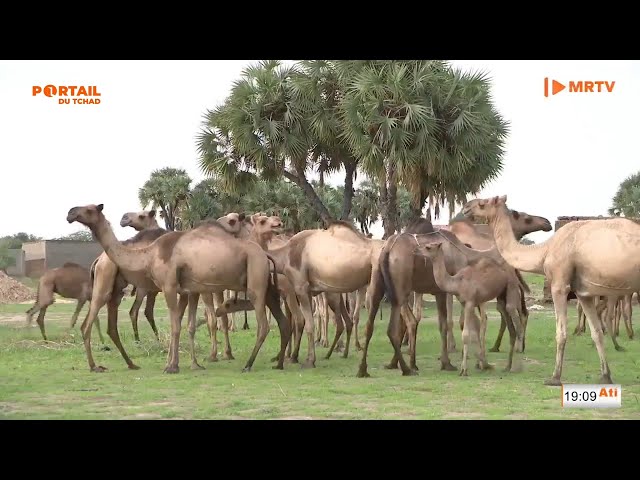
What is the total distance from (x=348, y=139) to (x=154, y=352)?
13641mm

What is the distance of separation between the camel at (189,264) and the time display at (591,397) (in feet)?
18.2

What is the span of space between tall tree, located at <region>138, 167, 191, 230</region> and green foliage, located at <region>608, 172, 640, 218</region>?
987 inches

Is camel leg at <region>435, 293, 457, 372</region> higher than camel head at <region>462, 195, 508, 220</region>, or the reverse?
camel head at <region>462, 195, 508, 220</region>

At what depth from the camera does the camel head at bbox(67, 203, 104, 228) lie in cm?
1362

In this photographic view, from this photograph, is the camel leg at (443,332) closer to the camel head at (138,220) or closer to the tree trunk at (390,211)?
the camel head at (138,220)

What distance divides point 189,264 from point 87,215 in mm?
1774

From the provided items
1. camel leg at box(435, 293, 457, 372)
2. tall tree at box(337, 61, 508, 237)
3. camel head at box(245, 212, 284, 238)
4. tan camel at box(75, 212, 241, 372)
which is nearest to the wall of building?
tall tree at box(337, 61, 508, 237)

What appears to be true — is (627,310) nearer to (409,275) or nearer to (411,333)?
(411,333)

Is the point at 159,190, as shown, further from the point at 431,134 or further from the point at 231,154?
the point at 431,134

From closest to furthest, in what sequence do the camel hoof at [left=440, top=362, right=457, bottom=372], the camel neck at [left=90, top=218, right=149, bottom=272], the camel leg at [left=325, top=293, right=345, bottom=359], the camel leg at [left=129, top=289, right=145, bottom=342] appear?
the camel neck at [left=90, top=218, right=149, bottom=272] → the camel hoof at [left=440, top=362, right=457, bottom=372] → the camel leg at [left=325, top=293, right=345, bottom=359] → the camel leg at [left=129, top=289, right=145, bottom=342]

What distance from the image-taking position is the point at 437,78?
89.2ft

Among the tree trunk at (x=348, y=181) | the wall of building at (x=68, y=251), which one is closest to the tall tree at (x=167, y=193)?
the wall of building at (x=68, y=251)

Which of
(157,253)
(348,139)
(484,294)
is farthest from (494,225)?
(348,139)

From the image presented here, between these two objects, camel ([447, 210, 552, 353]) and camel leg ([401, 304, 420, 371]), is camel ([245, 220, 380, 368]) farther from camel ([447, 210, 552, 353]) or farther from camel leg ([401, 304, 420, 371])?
camel ([447, 210, 552, 353])
